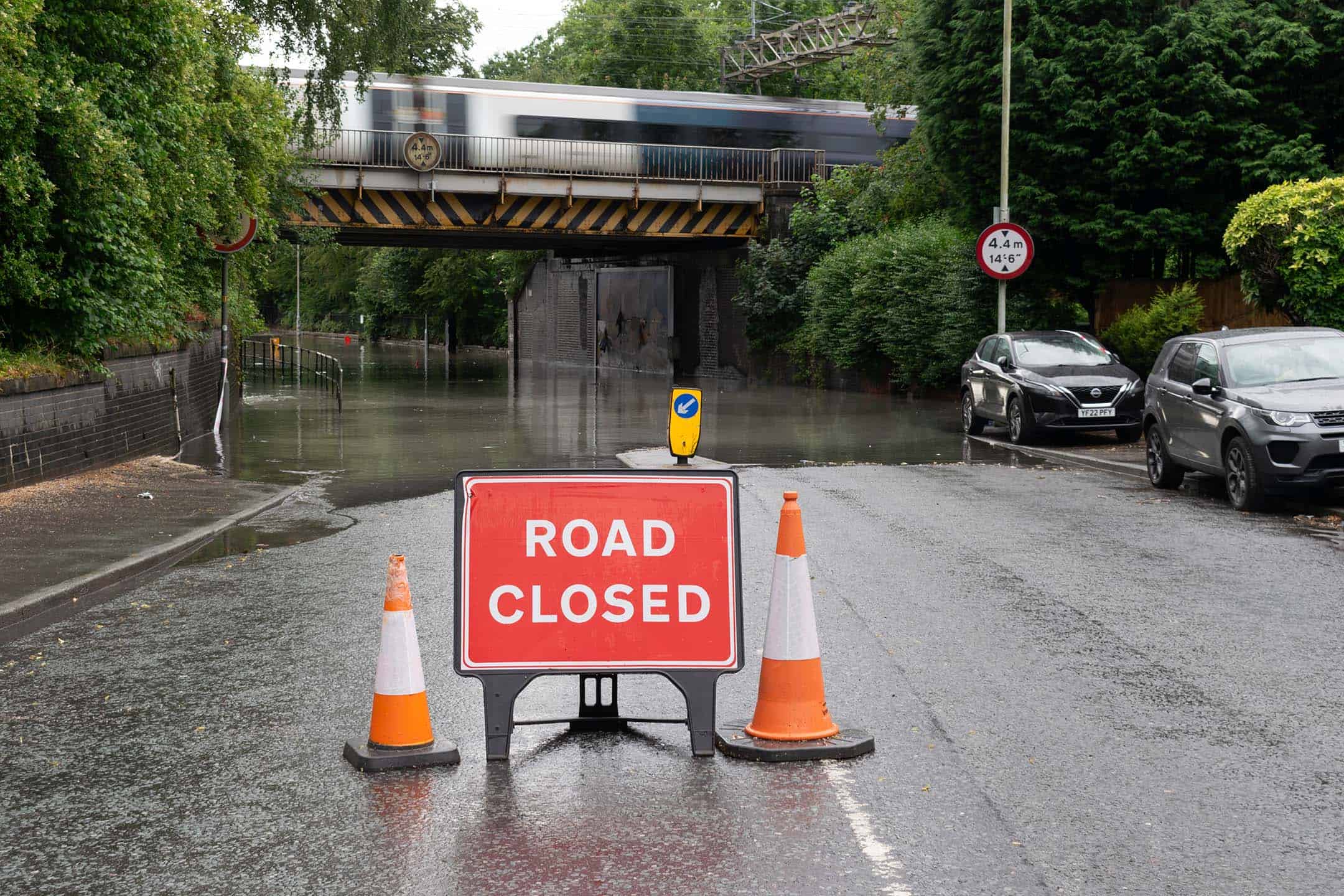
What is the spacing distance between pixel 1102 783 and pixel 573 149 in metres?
36.6

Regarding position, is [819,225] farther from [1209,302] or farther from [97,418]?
[97,418]

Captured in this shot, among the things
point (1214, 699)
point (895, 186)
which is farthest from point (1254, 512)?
point (895, 186)

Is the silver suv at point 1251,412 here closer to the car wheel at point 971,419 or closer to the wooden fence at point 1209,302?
the car wheel at point 971,419

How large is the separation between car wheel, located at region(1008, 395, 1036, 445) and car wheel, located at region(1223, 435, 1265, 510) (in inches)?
260

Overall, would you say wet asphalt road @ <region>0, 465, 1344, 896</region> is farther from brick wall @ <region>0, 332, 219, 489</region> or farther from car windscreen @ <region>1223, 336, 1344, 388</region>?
brick wall @ <region>0, 332, 219, 489</region>

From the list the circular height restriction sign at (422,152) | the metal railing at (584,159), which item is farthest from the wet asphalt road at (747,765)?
the metal railing at (584,159)

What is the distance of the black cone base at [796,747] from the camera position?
5777mm

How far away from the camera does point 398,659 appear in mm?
5738

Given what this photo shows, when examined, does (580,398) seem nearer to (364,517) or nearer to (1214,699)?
(364,517)

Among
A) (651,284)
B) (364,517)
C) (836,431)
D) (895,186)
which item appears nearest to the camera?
(364,517)

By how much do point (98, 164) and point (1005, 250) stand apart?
51.7 ft

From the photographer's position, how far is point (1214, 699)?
6.70 m

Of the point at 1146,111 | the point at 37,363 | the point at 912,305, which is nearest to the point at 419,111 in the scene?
the point at 912,305

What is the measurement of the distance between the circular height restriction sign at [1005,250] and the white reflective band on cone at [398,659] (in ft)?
67.8
